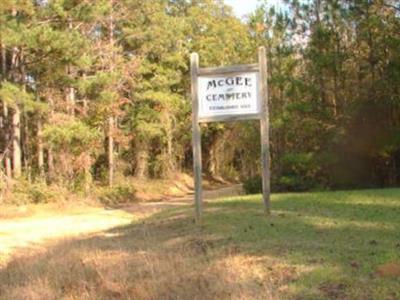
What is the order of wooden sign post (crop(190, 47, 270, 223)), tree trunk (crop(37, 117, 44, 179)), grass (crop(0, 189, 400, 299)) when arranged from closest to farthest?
grass (crop(0, 189, 400, 299))
wooden sign post (crop(190, 47, 270, 223))
tree trunk (crop(37, 117, 44, 179))

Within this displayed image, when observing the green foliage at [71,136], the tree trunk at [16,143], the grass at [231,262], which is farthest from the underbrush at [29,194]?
the grass at [231,262]

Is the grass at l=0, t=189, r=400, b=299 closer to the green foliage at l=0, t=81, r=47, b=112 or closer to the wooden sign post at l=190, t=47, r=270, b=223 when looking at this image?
the wooden sign post at l=190, t=47, r=270, b=223

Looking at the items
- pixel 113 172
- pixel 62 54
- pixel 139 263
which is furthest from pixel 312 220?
pixel 113 172

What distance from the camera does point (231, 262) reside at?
799 centimetres

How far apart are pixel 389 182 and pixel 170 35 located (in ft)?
50.6

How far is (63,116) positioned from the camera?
2681cm

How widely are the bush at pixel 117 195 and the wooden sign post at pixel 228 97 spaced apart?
14.6 meters

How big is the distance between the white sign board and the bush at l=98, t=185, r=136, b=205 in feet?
48.1

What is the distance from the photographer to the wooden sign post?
1213 cm

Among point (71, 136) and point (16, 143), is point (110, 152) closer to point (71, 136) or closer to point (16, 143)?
point (71, 136)

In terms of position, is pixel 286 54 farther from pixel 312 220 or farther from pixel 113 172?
pixel 312 220

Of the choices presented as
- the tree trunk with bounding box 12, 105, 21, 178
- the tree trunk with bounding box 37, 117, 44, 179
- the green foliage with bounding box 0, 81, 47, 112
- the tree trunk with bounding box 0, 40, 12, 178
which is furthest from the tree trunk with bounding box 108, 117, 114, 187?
the green foliage with bounding box 0, 81, 47, 112

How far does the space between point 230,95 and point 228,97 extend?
5 centimetres

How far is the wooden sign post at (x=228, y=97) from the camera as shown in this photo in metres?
12.1
